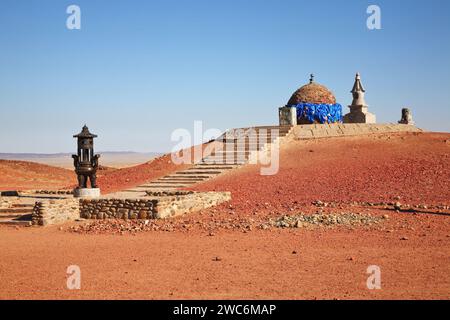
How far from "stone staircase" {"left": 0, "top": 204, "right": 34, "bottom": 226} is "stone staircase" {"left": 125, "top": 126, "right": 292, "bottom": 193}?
5.17 meters

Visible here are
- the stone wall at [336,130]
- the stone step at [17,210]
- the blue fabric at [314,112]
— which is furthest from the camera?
the blue fabric at [314,112]

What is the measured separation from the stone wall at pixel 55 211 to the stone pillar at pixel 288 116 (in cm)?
1761

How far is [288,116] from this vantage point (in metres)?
29.4

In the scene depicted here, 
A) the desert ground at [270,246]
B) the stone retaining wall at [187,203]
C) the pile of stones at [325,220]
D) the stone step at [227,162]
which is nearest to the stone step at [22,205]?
the desert ground at [270,246]

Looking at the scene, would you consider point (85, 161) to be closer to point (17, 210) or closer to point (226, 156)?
point (17, 210)

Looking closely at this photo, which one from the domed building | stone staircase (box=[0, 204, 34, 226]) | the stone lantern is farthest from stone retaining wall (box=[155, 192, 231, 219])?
the domed building

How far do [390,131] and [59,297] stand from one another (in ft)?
92.2

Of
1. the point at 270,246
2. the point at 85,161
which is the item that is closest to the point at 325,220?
the point at 270,246

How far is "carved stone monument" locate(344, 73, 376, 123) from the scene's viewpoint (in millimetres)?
39781

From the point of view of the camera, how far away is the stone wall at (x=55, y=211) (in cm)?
1312

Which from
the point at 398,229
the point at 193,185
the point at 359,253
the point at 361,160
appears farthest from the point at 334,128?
the point at 359,253

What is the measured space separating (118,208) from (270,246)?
18.7 feet

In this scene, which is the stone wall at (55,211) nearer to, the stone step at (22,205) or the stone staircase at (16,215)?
the stone staircase at (16,215)
